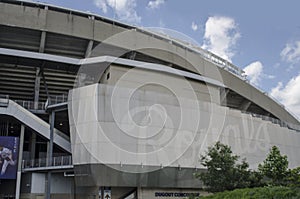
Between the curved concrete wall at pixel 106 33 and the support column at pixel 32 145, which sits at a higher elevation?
the curved concrete wall at pixel 106 33

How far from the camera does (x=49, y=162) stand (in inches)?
1208

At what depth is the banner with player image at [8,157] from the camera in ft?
99.5

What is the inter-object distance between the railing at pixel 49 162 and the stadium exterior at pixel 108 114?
0.33 feet

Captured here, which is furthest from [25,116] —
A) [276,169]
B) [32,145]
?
[276,169]

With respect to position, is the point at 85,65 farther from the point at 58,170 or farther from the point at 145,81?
the point at 58,170

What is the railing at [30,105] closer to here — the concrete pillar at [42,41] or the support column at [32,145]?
the support column at [32,145]

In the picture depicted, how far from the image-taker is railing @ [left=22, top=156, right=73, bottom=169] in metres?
29.9

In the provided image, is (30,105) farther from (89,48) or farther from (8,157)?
(89,48)

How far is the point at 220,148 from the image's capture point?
24.6 metres

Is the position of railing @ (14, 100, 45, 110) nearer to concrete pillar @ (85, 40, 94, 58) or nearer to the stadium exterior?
the stadium exterior

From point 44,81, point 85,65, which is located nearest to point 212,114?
point 85,65

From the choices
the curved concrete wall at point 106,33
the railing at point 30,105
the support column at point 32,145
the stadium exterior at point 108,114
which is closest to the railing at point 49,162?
the stadium exterior at point 108,114

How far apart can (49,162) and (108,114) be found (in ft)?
26.6

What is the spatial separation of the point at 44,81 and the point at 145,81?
43.1 feet
